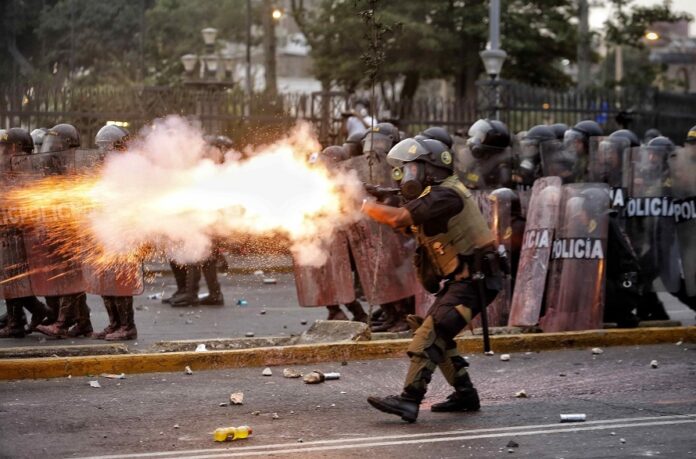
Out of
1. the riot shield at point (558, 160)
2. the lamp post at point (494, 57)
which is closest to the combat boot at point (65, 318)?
the riot shield at point (558, 160)

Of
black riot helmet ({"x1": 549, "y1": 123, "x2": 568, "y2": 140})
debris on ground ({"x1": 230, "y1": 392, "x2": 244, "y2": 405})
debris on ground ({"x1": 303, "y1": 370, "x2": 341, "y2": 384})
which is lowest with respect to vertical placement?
debris on ground ({"x1": 303, "y1": 370, "x2": 341, "y2": 384})

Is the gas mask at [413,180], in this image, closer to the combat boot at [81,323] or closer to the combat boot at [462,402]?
the combat boot at [462,402]

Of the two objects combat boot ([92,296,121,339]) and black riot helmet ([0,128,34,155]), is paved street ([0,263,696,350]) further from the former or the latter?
black riot helmet ([0,128,34,155])

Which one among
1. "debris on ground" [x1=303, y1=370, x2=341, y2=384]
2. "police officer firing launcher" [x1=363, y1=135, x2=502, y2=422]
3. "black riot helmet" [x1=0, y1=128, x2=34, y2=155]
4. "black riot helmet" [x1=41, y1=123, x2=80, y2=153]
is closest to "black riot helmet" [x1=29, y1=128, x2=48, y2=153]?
"black riot helmet" [x1=0, y1=128, x2=34, y2=155]

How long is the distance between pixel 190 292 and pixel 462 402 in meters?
6.84

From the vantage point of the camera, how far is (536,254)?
1195cm

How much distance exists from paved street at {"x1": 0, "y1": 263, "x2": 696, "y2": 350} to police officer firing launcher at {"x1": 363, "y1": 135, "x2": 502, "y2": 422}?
341 cm

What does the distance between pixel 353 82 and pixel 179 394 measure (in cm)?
2665

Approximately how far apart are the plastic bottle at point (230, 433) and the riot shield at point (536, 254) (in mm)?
4630

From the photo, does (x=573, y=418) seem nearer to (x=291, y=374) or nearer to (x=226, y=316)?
(x=291, y=374)

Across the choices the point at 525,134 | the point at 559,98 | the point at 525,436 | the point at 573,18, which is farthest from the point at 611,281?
the point at 573,18

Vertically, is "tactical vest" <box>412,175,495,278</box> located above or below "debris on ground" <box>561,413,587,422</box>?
above

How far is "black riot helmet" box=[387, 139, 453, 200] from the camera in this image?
8.51 metres

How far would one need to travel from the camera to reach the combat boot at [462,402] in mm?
8547
